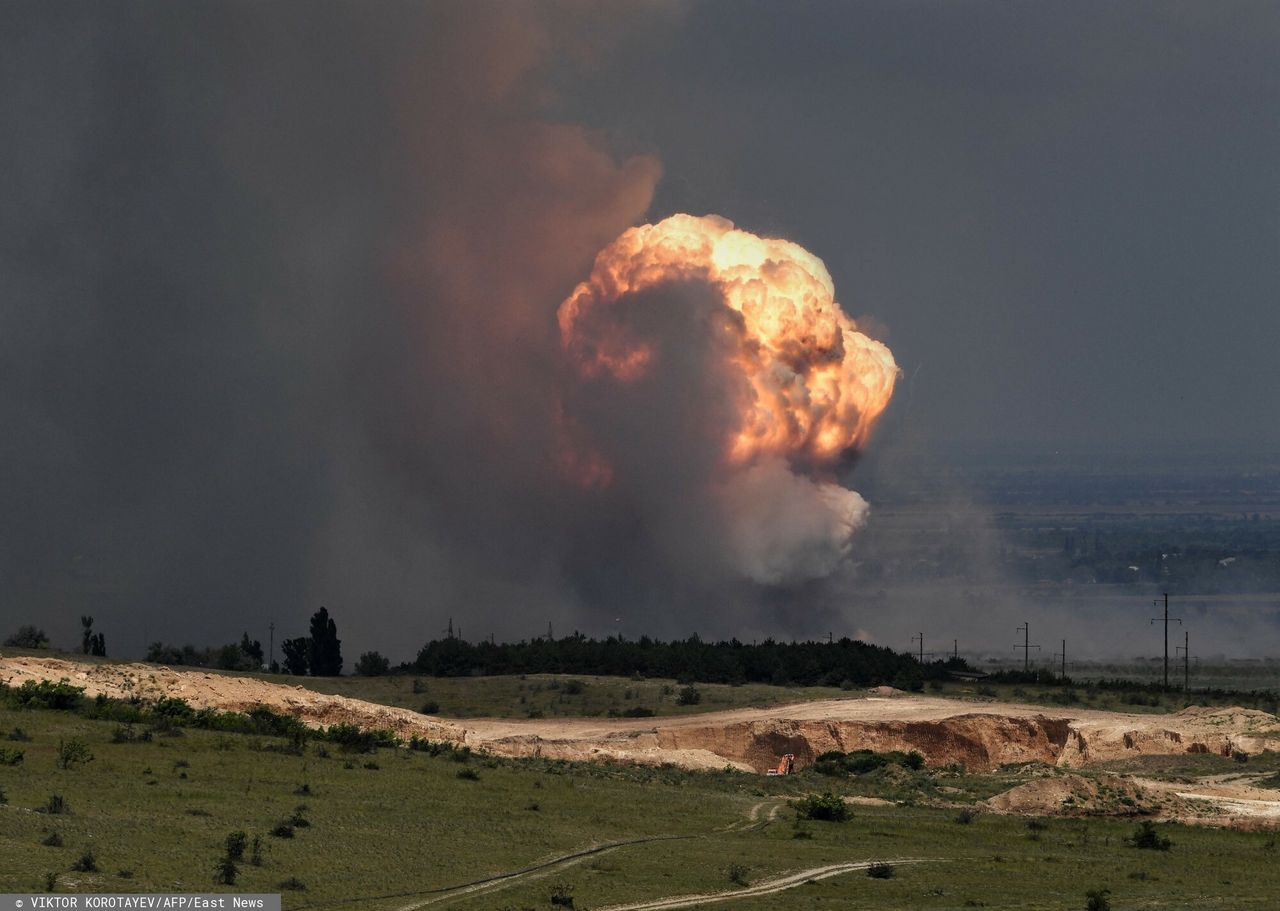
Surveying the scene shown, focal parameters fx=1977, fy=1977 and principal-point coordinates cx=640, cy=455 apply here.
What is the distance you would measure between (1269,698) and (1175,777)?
1260 inches

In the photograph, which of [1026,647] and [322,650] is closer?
[322,650]

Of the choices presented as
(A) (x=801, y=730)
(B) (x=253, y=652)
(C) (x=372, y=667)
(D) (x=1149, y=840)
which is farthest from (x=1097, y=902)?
(B) (x=253, y=652)

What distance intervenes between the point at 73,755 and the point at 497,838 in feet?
36.4

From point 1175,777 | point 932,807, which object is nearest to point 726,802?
point 932,807

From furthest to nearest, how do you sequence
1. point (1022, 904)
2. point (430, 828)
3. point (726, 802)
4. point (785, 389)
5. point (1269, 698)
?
point (785, 389), point (1269, 698), point (726, 802), point (430, 828), point (1022, 904)

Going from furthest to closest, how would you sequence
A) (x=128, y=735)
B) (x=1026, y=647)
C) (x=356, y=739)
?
(x=1026, y=647) < (x=356, y=739) < (x=128, y=735)

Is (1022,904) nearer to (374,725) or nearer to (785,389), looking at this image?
(374,725)

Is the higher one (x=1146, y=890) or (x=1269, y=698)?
(x=1269, y=698)

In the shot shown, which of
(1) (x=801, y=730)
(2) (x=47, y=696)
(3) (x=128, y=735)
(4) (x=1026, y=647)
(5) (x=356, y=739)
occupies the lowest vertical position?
(3) (x=128, y=735)

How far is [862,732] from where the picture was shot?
8050cm

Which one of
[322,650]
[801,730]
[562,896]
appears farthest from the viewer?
[322,650]

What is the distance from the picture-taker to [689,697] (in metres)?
90.4

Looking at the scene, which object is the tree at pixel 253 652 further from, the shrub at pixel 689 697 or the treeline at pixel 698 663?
the shrub at pixel 689 697

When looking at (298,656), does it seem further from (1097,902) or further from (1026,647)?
(1097,902)
